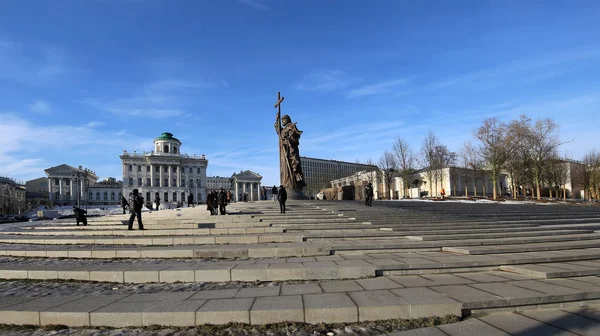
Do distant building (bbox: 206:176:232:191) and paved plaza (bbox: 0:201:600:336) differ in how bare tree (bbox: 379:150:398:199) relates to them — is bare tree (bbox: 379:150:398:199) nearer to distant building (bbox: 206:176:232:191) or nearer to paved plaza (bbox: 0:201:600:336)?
paved plaza (bbox: 0:201:600:336)

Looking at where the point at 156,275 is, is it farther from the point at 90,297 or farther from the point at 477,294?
the point at 477,294

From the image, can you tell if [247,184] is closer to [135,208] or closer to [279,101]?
[279,101]

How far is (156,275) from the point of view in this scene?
641cm

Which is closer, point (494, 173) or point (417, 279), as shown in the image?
point (417, 279)

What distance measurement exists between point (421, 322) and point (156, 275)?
17.1 ft

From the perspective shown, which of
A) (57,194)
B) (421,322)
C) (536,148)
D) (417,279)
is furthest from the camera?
(57,194)

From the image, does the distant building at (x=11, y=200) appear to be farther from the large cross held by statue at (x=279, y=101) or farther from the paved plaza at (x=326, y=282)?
the paved plaza at (x=326, y=282)

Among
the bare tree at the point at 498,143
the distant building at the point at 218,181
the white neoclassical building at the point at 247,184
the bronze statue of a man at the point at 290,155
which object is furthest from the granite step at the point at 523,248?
the distant building at the point at 218,181

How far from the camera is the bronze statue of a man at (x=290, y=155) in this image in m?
25.0

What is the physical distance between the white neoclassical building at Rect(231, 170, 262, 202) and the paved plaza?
109 m

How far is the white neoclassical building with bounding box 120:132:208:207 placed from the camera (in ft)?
331

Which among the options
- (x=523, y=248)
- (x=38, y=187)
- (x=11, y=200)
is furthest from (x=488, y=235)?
(x=38, y=187)

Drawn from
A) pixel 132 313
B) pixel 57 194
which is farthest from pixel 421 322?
pixel 57 194

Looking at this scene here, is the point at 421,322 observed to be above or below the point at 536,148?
below
